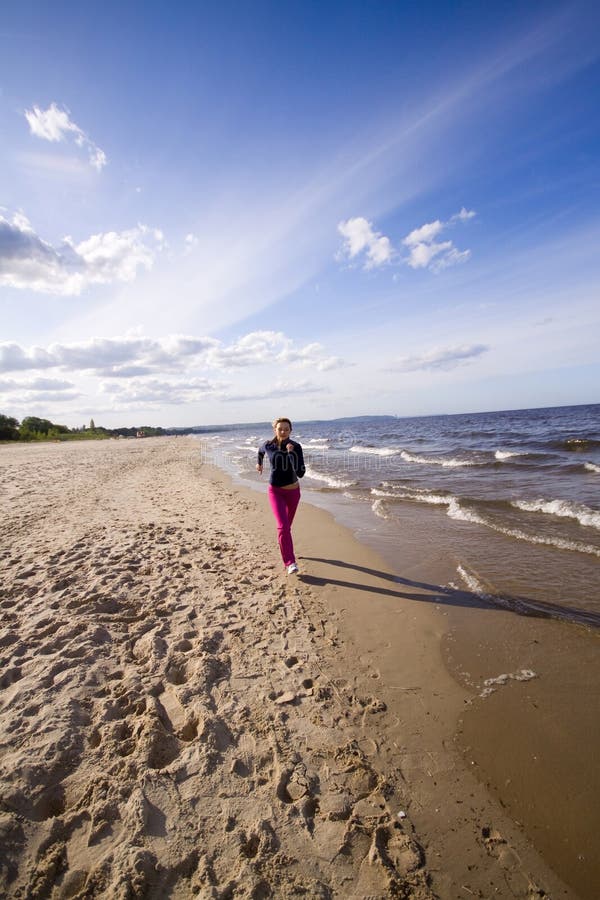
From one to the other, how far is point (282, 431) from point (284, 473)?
0.74 m

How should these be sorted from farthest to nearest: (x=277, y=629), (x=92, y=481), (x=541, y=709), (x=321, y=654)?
1. (x=92, y=481)
2. (x=277, y=629)
3. (x=321, y=654)
4. (x=541, y=709)

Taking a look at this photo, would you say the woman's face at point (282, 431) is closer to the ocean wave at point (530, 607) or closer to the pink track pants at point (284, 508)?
the pink track pants at point (284, 508)

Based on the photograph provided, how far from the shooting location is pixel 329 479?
16.7 meters

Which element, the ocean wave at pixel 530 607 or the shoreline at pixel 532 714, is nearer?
the shoreline at pixel 532 714

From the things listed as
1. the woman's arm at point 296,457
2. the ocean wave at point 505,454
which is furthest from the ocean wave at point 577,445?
the woman's arm at point 296,457

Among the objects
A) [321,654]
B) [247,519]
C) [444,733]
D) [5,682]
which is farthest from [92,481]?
[444,733]

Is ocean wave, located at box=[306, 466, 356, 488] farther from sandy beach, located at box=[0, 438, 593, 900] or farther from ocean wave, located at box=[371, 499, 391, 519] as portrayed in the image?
sandy beach, located at box=[0, 438, 593, 900]

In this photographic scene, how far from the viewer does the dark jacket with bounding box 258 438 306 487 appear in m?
6.06

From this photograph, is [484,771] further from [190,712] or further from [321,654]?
[190,712]

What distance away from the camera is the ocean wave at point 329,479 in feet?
49.9

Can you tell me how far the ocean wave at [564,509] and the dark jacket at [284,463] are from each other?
24.5 feet

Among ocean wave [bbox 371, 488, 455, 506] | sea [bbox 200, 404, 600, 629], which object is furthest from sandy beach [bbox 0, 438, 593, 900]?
ocean wave [bbox 371, 488, 455, 506]

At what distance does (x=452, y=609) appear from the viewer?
5.32 metres

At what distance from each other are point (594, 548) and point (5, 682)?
379 inches
